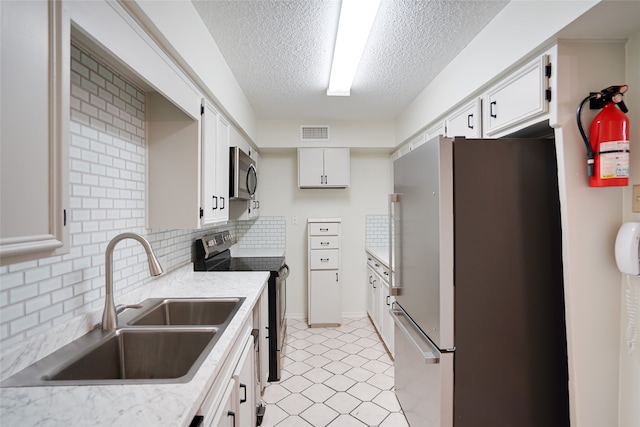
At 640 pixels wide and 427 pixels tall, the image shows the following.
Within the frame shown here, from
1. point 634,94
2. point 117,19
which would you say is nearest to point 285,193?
point 117,19

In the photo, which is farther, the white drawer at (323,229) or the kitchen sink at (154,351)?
the white drawer at (323,229)

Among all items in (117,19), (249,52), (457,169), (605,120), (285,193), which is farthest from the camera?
(285,193)

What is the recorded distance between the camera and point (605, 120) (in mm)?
1208

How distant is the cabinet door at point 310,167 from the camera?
3666 mm

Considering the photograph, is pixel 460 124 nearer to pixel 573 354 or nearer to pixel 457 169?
pixel 457 169

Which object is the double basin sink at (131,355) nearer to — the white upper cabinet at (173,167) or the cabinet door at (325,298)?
the white upper cabinet at (173,167)

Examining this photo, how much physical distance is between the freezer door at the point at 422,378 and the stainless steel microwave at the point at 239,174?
4.90 ft

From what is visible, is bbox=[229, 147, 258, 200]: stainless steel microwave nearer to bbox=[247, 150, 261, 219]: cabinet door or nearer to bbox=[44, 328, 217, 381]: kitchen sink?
bbox=[247, 150, 261, 219]: cabinet door

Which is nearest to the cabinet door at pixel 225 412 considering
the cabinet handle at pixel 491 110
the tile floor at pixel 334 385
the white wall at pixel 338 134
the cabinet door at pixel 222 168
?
the tile floor at pixel 334 385

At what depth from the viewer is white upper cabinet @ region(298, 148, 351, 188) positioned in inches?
144

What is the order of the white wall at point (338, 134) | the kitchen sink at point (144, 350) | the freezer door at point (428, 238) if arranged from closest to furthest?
the kitchen sink at point (144, 350) < the freezer door at point (428, 238) < the white wall at point (338, 134)

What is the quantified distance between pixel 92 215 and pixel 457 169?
1.63m

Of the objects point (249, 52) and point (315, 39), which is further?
point (249, 52)

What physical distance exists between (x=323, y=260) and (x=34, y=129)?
320cm
